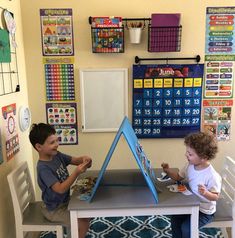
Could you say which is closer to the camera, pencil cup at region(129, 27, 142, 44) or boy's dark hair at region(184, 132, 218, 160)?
boy's dark hair at region(184, 132, 218, 160)

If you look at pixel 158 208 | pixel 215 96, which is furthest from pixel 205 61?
pixel 158 208

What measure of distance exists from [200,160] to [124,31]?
3.95 ft

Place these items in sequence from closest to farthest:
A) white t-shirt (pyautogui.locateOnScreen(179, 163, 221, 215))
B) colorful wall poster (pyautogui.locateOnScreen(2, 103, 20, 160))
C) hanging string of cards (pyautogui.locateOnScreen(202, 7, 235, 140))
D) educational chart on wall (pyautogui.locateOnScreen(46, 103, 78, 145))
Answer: white t-shirt (pyautogui.locateOnScreen(179, 163, 221, 215)) < colorful wall poster (pyautogui.locateOnScreen(2, 103, 20, 160)) < hanging string of cards (pyautogui.locateOnScreen(202, 7, 235, 140)) < educational chart on wall (pyautogui.locateOnScreen(46, 103, 78, 145))

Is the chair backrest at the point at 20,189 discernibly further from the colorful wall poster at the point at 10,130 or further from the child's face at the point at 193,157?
the child's face at the point at 193,157

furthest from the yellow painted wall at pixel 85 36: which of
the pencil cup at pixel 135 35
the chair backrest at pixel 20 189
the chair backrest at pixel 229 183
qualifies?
the chair backrest at pixel 229 183

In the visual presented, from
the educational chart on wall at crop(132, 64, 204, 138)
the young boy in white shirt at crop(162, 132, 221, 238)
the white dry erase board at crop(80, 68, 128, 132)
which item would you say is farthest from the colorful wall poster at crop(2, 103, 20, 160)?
the young boy in white shirt at crop(162, 132, 221, 238)

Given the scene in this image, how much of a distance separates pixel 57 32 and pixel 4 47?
1.92 feet

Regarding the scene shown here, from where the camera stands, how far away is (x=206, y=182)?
1662mm

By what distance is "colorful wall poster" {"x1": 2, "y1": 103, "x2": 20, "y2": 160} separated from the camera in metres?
1.86

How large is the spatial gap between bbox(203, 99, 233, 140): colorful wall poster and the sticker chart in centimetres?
116

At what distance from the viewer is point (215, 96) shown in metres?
2.43

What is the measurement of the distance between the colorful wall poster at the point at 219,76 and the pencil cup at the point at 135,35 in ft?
1.99

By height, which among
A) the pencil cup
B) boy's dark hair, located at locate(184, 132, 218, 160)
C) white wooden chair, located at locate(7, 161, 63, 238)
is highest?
the pencil cup

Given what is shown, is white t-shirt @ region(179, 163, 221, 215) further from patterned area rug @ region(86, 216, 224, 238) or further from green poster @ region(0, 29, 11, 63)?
green poster @ region(0, 29, 11, 63)
